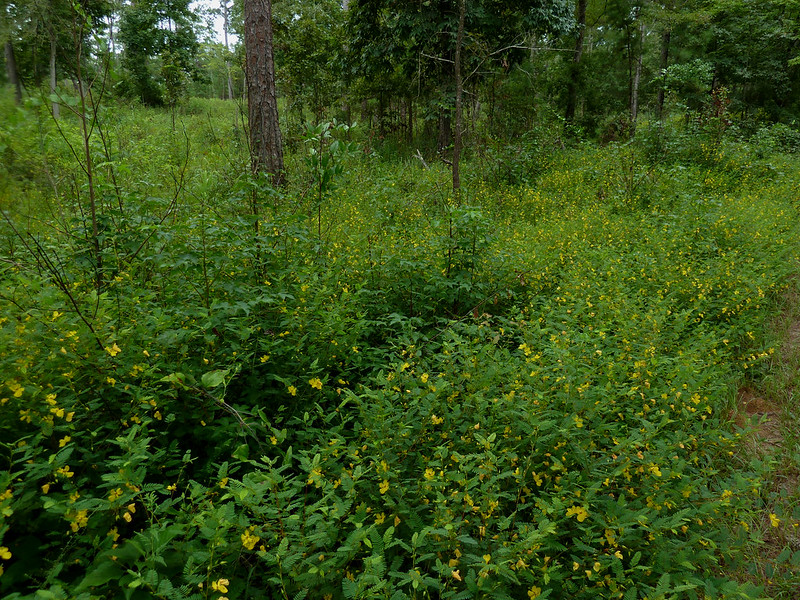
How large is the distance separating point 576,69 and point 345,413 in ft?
44.7

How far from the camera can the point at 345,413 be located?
9.28 feet

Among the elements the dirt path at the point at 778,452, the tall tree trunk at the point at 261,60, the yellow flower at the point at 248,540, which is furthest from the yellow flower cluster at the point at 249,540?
the tall tree trunk at the point at 261,60

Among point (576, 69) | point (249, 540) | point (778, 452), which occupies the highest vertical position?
point (576, 69)

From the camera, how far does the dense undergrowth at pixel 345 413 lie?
1688mm

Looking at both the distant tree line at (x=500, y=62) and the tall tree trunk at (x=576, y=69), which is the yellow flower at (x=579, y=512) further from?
the tall tree trunk at (x=576, y=69)

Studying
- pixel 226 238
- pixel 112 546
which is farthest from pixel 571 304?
pixel 112 546

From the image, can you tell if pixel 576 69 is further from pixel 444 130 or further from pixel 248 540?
pixel 248 540

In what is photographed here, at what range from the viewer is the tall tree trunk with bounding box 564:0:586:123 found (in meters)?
12.6

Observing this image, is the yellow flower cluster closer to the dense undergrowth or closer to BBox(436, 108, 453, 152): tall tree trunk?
the dense undergrowth

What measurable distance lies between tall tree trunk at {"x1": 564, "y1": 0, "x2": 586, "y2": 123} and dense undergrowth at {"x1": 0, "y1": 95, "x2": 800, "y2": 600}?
9.86m

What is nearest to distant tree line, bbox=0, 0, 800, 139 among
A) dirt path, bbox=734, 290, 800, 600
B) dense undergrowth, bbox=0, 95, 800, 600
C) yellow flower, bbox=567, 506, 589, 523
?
dense undergrowth, bbox=0, 95, 800, 600

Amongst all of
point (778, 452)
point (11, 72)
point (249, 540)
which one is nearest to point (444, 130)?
point (11, 72)

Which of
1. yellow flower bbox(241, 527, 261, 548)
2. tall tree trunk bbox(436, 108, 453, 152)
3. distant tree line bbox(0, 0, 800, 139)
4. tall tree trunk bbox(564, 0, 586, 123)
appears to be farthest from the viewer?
tall tree trunk bbox(564, 0, 586, 123)

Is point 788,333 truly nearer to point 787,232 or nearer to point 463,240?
point 787,232
